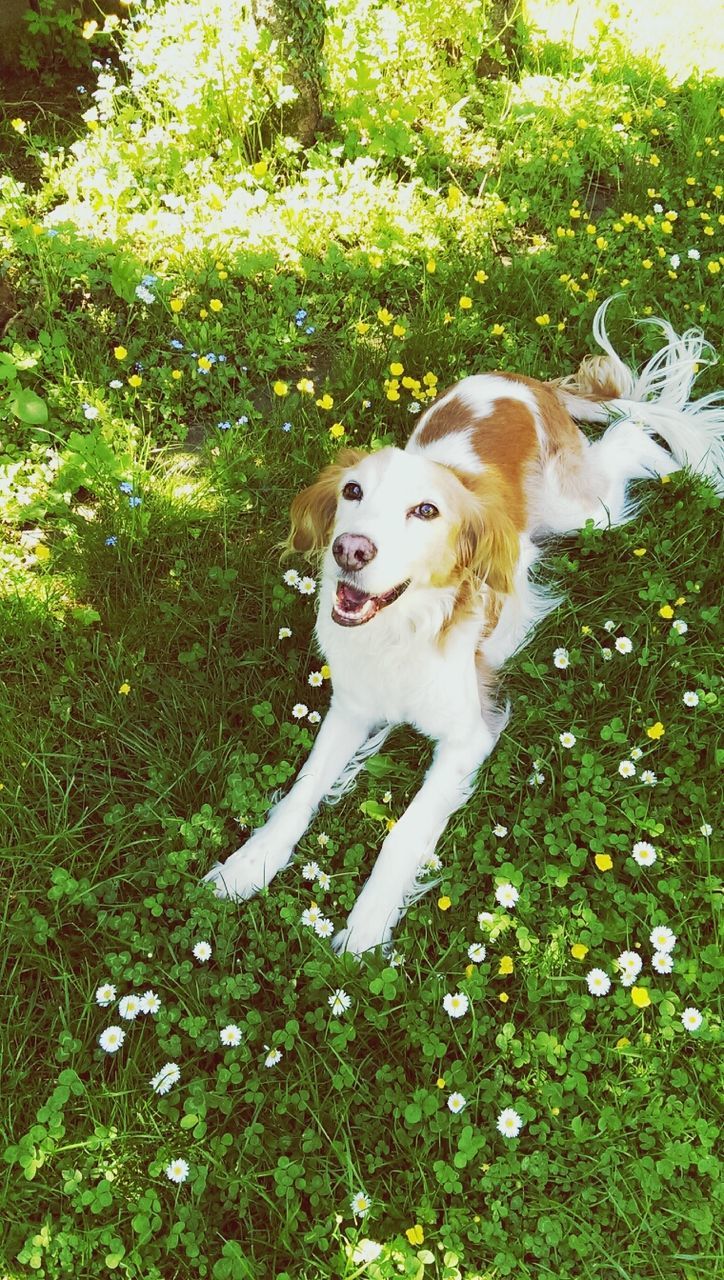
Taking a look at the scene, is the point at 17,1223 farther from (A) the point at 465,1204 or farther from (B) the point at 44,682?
(B) the point at 44,682

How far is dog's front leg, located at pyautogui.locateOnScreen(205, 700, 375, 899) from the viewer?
2.40 m

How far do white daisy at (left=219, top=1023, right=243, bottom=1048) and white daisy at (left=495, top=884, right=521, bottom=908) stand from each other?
0.75 meters

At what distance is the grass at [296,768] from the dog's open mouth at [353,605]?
60cm

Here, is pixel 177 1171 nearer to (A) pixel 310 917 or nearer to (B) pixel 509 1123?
(A) pixel 310 917

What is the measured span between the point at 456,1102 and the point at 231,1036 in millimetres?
568

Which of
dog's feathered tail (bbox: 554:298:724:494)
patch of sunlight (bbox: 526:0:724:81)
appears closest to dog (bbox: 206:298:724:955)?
dog's feathered tail (bbox: 554:298:724:494)

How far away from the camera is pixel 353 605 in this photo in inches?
85.6

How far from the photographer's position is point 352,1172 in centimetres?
195

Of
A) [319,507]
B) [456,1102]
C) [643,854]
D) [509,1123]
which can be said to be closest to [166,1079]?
[456,1102]

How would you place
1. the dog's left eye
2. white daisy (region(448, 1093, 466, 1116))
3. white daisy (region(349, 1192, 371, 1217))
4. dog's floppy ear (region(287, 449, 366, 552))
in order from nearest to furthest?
white daisy (region(349, 1192, 371, 1217)) < white daisy (region(448, 1093, 466, 1116)) < the dog's left eye < dog's floppy ear (region(287, 449, 366, 552))

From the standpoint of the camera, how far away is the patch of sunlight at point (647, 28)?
5.25 meters

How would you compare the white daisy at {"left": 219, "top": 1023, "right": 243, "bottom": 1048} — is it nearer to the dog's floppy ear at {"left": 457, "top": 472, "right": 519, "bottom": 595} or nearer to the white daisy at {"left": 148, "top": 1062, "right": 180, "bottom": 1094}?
the white daisy at {"left": 148, "top": 1062, "right": 180, "bottom": 1094}

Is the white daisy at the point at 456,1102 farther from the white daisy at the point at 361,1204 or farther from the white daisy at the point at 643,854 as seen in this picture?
the white daisy at the point at 643,854

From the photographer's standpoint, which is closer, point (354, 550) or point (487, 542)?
point (354, 550)
